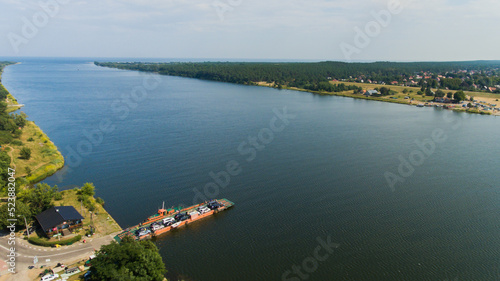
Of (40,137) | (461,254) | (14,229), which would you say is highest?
(40,137)

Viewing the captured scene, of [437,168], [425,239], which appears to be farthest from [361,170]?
[425,239]

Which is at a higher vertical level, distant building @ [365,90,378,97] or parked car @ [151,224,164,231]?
distant building @ [365,90,378,97]

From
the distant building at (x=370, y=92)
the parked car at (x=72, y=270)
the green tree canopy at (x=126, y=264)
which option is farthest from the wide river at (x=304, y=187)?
the distant building at (x=370, y=92)

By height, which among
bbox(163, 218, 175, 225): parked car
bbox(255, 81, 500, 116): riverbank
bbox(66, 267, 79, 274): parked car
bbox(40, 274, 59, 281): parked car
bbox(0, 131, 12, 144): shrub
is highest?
bbox(255, 81, 500, 116): riverbank

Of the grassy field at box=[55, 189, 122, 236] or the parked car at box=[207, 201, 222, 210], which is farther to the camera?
the parked car at box=[207, 201, 222, 210]

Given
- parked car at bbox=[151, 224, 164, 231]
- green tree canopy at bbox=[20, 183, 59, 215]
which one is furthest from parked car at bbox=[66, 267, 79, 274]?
green tree canopy at bbox=[20, 183, 59, 215]

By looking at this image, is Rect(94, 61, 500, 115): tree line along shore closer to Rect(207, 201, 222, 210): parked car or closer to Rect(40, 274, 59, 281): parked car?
Rect(207, 201, 222, 210): parked car

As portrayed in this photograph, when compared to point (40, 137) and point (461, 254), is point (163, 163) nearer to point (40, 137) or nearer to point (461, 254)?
point (40, 137)
